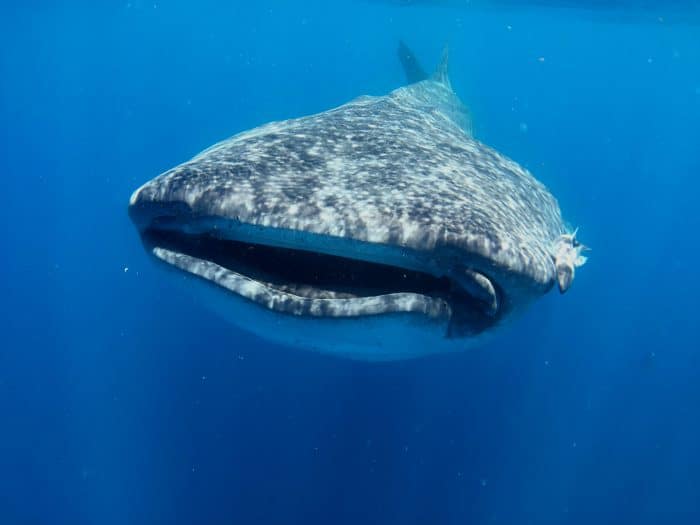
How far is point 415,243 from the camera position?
3029mm

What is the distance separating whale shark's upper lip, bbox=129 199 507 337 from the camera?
9.98ft

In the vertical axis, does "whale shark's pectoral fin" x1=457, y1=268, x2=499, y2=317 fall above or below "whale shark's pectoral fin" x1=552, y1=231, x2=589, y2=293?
below

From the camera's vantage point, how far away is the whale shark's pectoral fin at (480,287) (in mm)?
3191

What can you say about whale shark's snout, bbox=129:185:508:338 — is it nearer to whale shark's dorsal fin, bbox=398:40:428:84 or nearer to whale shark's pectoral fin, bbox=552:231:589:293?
whale shark's pectoral fin, bbox=552:231:589:293

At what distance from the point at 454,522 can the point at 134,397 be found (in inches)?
268

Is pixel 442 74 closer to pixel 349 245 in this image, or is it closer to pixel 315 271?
pixel 315 271

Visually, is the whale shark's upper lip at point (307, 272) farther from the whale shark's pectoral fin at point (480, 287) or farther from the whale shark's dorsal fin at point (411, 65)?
the whale shark's dorsal fin at point (411, 65)

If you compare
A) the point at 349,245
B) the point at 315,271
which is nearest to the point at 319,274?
the point at 315,271

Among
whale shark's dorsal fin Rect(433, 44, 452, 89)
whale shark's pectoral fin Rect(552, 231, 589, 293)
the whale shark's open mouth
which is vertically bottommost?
the whale shark's open mouth

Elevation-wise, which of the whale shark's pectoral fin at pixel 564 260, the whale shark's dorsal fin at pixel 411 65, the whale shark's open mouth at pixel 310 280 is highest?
the whale shark's dorsal fin at pixel 411 65

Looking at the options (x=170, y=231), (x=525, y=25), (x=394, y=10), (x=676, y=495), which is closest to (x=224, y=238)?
(x=170, y=231)

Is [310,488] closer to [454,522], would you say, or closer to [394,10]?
[454,522]

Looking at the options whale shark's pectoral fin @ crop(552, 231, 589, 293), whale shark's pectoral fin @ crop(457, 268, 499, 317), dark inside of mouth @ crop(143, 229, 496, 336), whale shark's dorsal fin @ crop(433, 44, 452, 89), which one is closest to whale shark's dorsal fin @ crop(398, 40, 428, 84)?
whale shark's dorsal fin @ crop(433, 44, 452, 89)

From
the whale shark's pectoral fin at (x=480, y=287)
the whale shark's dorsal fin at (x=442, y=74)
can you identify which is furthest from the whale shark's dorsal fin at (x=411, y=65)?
the whale shark's pectoral fin at (x=480, y=287)
